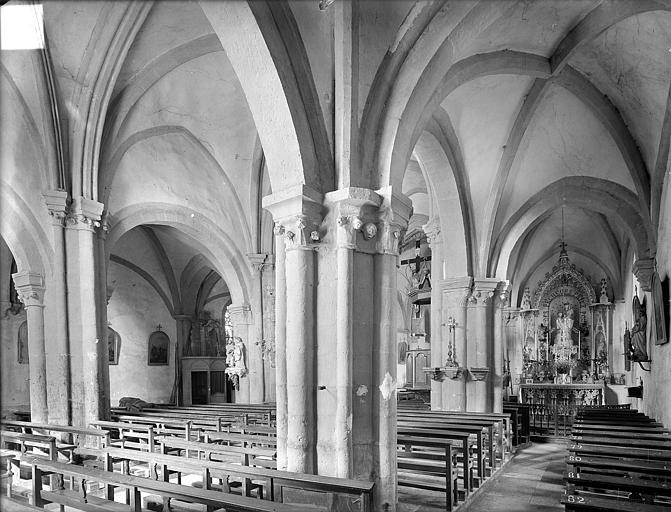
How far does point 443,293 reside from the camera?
43.4 ft

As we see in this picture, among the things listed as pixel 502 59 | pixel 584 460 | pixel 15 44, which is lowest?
pixel 584 460

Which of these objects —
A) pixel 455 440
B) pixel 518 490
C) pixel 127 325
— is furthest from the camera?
pixel 127 325

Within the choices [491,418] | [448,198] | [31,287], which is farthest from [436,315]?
[31,287]

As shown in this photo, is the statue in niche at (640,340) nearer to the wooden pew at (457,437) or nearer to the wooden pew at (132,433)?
the wooden pew at (457,437)

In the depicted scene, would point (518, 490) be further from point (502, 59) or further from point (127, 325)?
point (127, 325)

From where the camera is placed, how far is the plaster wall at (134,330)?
21875 millimetres

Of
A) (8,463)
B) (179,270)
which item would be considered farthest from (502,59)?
(179,270)

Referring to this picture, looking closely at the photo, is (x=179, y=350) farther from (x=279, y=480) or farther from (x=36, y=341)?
(x=279, y=480)

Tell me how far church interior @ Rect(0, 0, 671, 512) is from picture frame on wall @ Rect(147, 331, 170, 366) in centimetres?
352

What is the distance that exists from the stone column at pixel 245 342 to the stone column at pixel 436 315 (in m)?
4.90

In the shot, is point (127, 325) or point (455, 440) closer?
point (455, 440)

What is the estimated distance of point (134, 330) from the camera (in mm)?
22219

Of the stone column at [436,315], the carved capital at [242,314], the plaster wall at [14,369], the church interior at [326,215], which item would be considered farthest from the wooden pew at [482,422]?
the plaster wall at [14,369]

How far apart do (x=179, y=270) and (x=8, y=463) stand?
51.2ft
